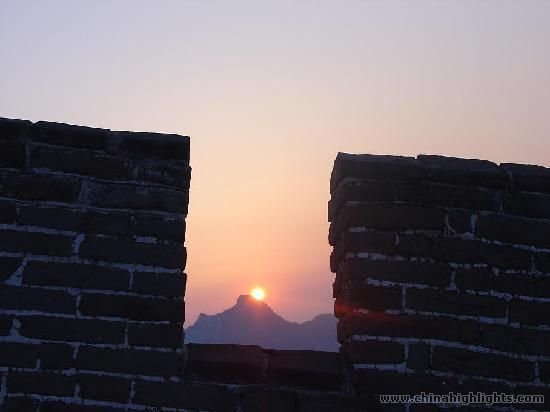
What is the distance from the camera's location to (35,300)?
229 centimetres

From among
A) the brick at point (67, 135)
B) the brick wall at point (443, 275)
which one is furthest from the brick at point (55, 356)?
the brick wall at point (443, 275)

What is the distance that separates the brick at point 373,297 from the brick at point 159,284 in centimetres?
68

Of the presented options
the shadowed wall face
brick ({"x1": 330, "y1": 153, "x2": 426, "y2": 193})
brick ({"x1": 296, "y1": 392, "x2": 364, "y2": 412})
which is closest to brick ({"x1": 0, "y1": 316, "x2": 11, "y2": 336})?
the shadowed wall face

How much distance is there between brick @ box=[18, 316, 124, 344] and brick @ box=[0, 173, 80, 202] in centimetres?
47

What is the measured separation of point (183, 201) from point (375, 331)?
932 mm

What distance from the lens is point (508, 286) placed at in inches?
97.0

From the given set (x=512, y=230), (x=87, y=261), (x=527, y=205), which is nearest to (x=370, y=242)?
(x=512, y=230)

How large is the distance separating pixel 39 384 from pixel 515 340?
6.10 feet

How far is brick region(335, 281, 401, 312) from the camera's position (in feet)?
7.89

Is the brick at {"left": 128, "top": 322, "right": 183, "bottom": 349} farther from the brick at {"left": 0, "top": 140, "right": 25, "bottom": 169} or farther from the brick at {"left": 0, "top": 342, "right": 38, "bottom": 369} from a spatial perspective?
the brick at {"left": 0, "top": 140, "right": 25, "bottom": 169}

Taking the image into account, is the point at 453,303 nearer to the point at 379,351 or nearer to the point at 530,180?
the point at 379,351

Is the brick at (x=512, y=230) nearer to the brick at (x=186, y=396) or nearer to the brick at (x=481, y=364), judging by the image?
the brick at (x=481, y=364)

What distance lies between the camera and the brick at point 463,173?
8.37 feet

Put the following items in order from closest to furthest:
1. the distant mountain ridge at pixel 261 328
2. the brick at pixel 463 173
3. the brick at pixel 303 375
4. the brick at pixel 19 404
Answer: the brick at pixel 19 404
the brick at pixel 303 375
the brick at pixel 463 173
the distant mountain ridge at pixel 261 328
